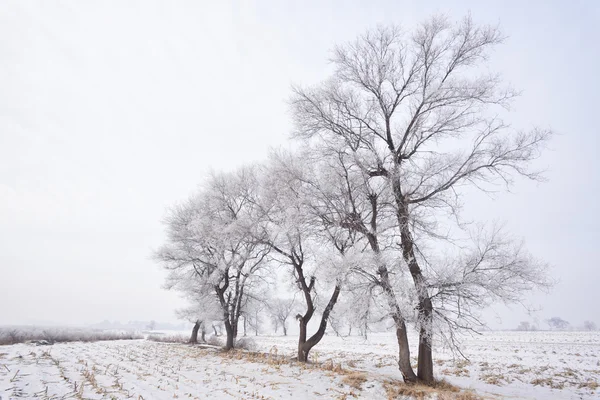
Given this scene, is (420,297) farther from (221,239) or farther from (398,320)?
(221,239)

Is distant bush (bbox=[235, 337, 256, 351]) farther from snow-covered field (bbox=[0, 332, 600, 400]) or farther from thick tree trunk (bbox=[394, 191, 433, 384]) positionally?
thick tree trunk (bbox=[394, 191, 433, 384])

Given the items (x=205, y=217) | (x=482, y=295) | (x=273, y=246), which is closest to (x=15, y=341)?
(x=205, y=217)

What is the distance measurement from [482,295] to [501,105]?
602 centimetres

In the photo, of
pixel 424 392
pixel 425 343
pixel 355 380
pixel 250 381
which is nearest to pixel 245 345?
pixel 250 381

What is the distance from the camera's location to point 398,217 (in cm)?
995

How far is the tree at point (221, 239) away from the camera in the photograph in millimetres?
16188

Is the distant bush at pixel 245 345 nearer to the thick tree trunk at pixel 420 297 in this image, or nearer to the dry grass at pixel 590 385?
the thick tree trunk at pixel 420 297

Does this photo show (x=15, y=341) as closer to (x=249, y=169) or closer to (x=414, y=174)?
(x=249, y=169)

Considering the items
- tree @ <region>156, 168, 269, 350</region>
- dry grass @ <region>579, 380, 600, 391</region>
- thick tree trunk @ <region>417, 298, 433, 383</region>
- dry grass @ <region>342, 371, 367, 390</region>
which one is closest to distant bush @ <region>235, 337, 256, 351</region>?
tree @ <region>156, 168, 269, 350</region>

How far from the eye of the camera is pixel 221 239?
1590 centimetres

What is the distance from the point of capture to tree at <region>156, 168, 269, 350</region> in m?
16.2

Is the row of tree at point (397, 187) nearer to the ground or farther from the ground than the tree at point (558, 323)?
farther from the ground

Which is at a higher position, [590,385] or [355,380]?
[355,380]

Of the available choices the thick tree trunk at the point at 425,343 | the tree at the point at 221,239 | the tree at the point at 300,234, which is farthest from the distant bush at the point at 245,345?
the thick tree trunk at the point at 425,343
